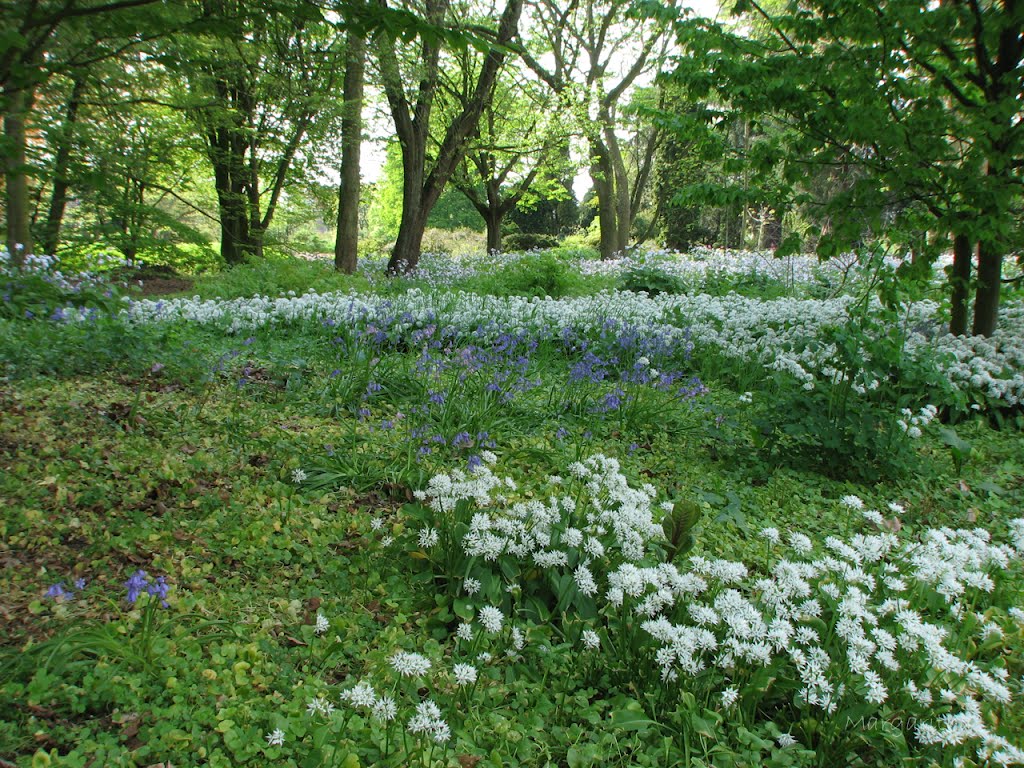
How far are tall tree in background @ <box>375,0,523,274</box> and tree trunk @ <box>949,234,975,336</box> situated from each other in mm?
7395

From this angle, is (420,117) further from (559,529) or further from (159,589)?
(159,589)

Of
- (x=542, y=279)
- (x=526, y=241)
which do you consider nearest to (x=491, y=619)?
(x=542, y=279)

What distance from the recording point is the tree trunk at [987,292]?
18.7 ft

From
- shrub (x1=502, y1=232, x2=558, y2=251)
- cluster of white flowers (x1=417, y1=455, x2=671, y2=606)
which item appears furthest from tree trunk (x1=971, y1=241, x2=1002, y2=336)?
shrub (x1=502, y1=232, x2=558, y2=251)

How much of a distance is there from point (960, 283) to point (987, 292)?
477mm

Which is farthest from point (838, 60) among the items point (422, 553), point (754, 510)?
point (422, 553)

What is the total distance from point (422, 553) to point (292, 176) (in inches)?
491

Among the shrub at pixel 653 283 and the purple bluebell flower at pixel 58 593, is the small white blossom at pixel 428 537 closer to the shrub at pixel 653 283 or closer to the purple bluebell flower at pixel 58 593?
the purple bluebell flower at pixel 58 593

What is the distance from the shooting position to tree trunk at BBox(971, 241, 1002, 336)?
18.7 ft

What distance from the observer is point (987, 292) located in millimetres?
5965

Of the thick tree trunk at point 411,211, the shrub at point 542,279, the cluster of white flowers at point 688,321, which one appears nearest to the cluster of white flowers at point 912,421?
the cluster of white flowers at point 688,321

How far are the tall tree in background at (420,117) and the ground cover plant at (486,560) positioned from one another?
6.81 m

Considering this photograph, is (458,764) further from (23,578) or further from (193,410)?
(193,410)

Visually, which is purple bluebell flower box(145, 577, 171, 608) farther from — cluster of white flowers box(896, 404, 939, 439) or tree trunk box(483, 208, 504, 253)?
tree trunk box(483, 208, 504, 253)
